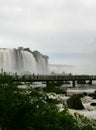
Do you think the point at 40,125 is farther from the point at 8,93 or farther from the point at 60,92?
the point at 60,92

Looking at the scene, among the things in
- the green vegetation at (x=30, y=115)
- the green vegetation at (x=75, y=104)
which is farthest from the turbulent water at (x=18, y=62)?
the green vegetation at (x=30, y=115)

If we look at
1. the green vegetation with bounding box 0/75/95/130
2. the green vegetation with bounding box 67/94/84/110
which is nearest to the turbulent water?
the green vegetation with bounding box 67/94/84/110

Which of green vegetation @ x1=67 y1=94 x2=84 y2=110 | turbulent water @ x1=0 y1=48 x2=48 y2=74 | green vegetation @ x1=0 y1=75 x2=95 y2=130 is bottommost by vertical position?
green vegetation @ x1=67 y1=94 x2=84 y2=110

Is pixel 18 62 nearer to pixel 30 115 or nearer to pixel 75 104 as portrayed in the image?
pixel 75 104

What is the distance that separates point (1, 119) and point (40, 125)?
3.98ft

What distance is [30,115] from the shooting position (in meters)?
14.7

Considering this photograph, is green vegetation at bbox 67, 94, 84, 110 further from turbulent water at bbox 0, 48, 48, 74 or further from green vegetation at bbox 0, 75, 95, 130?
turbulent water at bbox 0, 48, 48, 74

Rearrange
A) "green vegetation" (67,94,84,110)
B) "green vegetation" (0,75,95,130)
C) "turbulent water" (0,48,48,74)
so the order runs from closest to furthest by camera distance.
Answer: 1. "green vegetation" (0,75,95,130)
2. "green vegetation" (67,94,84,110)
3. "turbulent water" (0,48,48,74)

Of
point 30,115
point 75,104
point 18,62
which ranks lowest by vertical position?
point 75,104

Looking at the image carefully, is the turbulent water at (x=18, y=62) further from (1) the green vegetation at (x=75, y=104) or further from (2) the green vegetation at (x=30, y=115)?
(2) the green vegetation at (x=30, y=115)

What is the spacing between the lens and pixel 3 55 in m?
128

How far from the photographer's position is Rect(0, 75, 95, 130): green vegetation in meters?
14.1

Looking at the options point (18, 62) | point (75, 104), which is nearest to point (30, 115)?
point (75, 104)

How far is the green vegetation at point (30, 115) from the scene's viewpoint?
46.3 ft
